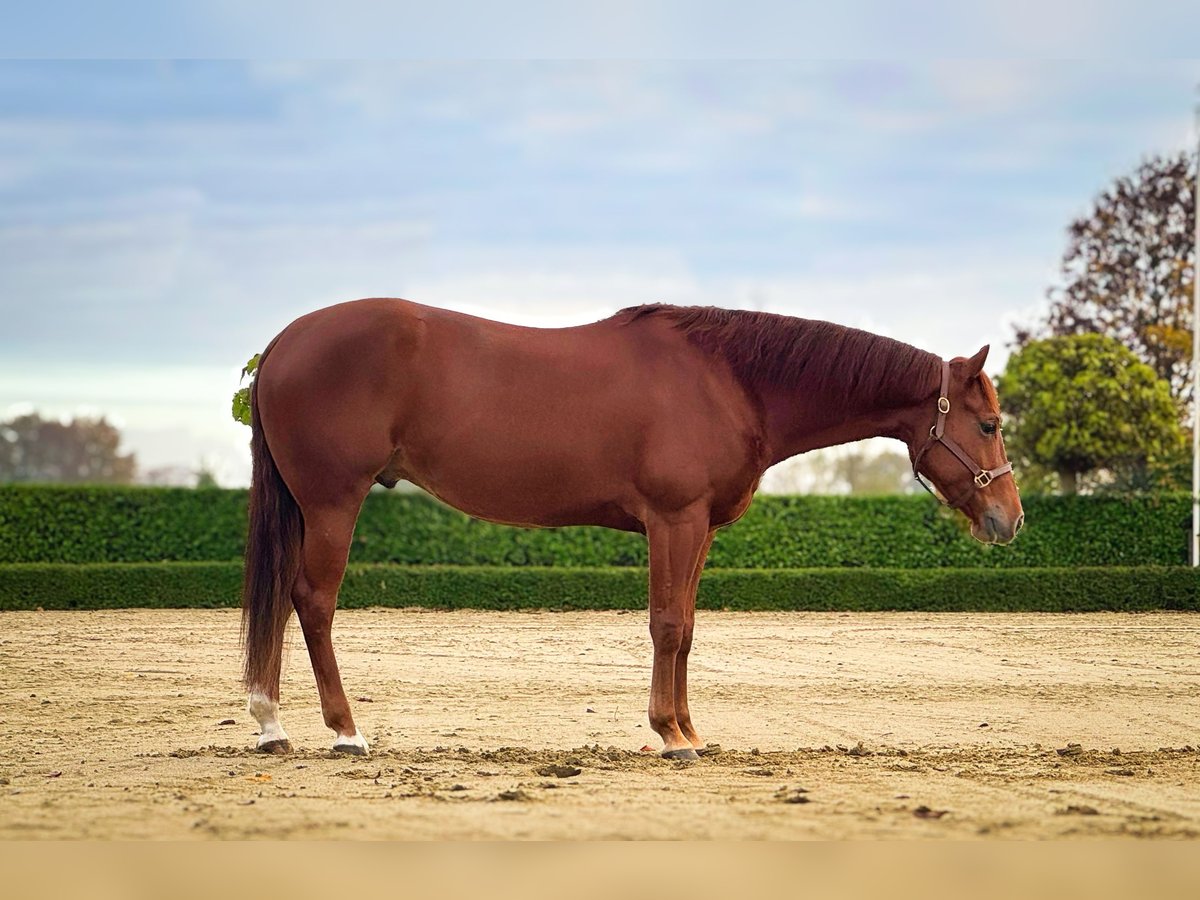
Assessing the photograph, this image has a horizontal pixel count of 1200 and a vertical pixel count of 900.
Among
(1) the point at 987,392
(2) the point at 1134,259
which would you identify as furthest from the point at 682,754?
(2) the point at 1134,259

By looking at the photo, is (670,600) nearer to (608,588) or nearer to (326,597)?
(326,597)

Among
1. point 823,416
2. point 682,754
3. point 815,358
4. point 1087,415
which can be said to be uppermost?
point 1087,415

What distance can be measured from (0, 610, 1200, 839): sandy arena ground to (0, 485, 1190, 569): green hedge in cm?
364

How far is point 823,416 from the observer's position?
19.9ft

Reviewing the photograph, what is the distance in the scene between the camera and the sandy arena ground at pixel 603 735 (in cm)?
422

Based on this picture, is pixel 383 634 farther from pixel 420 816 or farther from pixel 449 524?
pixel 420 816

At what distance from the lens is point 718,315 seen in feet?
20.0

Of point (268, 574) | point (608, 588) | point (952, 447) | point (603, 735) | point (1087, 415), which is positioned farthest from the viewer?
point (1087, 415)

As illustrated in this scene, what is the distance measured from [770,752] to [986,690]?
3.43 metres

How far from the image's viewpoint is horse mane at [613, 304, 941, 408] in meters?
6.00

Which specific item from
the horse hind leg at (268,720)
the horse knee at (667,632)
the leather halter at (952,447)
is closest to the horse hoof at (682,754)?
the horse knee at (667,632)

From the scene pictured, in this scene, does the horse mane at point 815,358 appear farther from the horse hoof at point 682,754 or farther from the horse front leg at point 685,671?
the horse hoof at point 682,754

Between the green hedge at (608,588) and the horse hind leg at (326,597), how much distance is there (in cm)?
1013

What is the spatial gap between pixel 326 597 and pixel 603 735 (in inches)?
74.1
